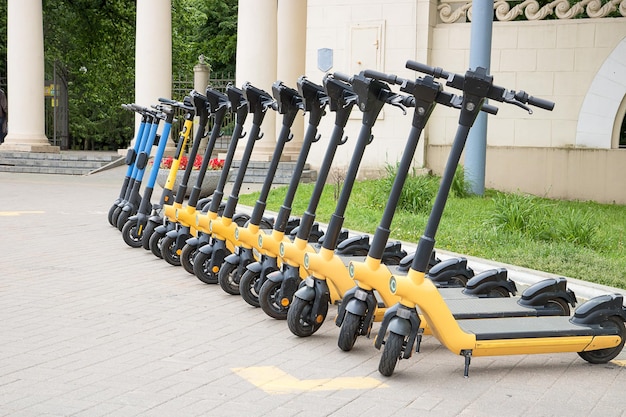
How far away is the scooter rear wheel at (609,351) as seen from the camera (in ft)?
20.0

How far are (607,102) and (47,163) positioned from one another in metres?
13.9

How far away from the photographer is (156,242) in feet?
32.6

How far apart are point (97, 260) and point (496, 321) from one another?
5.18 metres

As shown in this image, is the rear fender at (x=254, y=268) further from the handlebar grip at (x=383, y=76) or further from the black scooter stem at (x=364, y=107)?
the handlebar grip at (x=383, y=76)

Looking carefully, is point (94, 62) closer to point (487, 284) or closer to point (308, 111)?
point (308, 111)

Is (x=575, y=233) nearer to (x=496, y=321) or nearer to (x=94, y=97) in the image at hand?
(x=496, y=321)

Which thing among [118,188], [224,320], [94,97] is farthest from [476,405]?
[94,97]

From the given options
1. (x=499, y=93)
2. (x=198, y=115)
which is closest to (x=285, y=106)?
(x=198, y=115)

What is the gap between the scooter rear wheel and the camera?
6.10 m

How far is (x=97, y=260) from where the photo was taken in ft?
32.9

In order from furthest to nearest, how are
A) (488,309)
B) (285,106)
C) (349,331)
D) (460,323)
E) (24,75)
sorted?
(24,75) < (285,106) < (488,309) < (349,331) < (460,323)

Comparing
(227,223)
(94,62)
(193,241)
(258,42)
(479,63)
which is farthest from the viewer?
(94,62)

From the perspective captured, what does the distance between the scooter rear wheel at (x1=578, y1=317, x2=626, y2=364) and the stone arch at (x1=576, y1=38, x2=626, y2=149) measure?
36.2 feet

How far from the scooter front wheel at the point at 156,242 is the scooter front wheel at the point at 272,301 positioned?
308 cm
